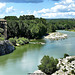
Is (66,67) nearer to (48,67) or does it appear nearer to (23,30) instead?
(48,67)

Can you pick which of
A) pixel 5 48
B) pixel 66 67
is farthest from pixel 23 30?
pixel 66 67

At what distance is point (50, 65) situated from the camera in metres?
26.5

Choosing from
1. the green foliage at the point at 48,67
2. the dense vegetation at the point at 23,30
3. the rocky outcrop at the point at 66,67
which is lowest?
the rocky outcrop at the point at 66,67

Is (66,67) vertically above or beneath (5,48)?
beneath

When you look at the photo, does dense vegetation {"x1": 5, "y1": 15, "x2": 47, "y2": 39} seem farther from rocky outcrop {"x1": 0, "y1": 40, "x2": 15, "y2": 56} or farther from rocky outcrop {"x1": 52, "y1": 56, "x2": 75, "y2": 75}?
rocky outcrop {"x1": 52, "y1": 56, "x2": 75, "y2": 75}

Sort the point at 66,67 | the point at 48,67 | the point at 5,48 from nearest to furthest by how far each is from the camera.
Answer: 1. the point at 48,67
2. the point at 66,67
3. the point at 5,48

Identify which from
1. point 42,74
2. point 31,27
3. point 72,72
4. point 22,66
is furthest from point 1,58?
point 31,27

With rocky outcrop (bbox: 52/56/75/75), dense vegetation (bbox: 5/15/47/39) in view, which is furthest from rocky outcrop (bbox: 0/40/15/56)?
dense vegetation (bbox: 5/15/47/39)

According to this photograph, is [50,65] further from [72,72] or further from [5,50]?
[5,50]

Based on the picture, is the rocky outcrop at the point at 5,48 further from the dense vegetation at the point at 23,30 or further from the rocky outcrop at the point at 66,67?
the dense vegetation at the point at 23,30

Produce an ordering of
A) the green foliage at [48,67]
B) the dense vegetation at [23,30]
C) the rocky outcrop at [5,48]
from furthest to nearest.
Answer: the dense vegetation at [23,30]
the rocky outcrop at [5,48]
the green foliage at [48,67]

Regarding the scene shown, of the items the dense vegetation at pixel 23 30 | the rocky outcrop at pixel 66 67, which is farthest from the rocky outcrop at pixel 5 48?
the dense vegetation at pixel 23 30

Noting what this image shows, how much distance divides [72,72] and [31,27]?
55.9m

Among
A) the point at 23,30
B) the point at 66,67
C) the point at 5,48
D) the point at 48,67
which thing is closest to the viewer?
the point at 48,67
